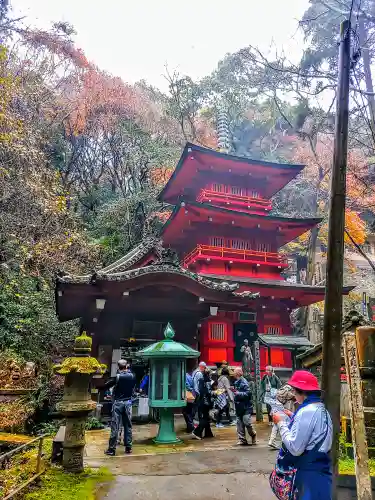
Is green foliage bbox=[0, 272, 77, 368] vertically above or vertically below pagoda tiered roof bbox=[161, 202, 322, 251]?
below

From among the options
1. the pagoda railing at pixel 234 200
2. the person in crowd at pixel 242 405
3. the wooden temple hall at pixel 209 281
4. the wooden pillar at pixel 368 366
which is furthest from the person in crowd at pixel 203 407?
the pagoda railing at pixel 234 200

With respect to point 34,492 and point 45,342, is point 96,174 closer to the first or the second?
point 45,342

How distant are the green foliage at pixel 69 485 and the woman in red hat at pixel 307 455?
2.92m

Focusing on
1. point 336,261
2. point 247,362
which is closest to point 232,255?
point 247,362

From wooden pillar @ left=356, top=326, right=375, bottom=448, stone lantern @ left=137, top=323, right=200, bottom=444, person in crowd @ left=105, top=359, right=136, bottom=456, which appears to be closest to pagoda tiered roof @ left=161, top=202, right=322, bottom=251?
stone lantern @ left=137, top=323, right=200, bottom=444

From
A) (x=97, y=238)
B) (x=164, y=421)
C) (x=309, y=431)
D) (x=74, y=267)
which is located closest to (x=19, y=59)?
(x=97, y=238)

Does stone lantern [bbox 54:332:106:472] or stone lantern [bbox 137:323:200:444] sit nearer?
stone lantern [bbox 54:332:106:472]

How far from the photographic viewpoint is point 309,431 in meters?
3.14

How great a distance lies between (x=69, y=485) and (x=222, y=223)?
15343 millimetres

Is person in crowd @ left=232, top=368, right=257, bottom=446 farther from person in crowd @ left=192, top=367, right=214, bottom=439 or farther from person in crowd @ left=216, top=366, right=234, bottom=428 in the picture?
person in crowd @ left=216, top=366, right=234, bottom=428

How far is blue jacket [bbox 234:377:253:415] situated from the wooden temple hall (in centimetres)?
506

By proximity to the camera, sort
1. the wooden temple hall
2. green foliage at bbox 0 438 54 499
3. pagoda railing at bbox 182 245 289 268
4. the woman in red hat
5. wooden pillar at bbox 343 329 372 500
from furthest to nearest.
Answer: pagoda railing at bbox 182 245 289 268 < the wooden temple hall < green foliage at bbox 0 438 54 499 < wooden pillar at bbox 343 329 372 500 < the woman in red hat

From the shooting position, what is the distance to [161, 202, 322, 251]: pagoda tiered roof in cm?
1858

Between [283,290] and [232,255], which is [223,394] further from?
[232,255]
